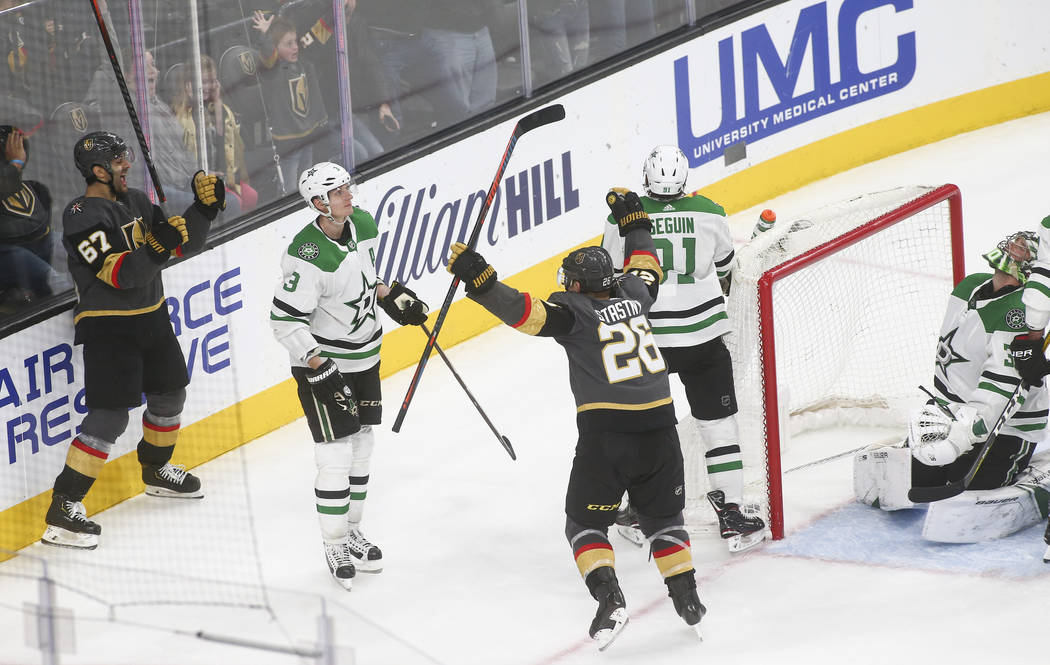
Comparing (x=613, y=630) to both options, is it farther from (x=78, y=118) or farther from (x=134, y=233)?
(x=78, y=118)

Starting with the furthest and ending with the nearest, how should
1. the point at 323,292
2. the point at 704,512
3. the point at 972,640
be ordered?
the point at 704,512, the point at 323,292, the point at 972,640

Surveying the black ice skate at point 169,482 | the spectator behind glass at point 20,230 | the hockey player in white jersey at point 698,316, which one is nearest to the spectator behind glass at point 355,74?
the spectator behind glass at point 20,230

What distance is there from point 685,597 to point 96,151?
2.65 metres

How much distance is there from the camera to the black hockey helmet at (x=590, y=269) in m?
4.68

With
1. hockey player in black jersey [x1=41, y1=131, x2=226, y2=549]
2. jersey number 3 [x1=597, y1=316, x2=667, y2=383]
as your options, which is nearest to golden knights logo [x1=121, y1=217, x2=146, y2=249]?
hockey player in black jersey [x1=41, y1=131, x2=226, y2=549]

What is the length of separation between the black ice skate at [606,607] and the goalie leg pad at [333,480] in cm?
101

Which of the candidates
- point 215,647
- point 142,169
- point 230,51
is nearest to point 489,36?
point 230,51

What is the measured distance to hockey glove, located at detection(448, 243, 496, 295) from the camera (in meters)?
4.54

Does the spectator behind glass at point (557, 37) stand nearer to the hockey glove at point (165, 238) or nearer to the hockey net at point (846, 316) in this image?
the hockey net at point (846, 316)

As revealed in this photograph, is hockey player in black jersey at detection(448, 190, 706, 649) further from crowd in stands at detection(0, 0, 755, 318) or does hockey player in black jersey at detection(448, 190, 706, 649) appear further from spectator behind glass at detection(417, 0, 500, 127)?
spectator behind glass at detection(417, 0, 500, 127)

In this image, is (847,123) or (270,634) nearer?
(270,634)

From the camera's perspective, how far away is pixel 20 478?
5.67m

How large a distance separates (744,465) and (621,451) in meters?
1.38

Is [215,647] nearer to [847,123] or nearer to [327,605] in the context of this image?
[327,605]
